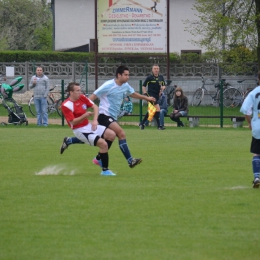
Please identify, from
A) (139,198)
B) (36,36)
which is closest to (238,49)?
(139,198)

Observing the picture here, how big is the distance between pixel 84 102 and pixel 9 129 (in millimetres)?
11215

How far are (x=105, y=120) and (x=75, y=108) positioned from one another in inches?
28.4

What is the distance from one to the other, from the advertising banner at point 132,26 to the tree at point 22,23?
2880 centimetres

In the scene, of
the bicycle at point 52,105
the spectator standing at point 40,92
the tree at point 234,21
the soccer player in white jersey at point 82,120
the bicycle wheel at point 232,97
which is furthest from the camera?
the tree at point 234,21

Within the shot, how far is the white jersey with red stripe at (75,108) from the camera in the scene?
11.7 m

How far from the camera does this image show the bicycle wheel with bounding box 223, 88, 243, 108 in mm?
28120

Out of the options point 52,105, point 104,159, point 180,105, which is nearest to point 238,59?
point 52,105

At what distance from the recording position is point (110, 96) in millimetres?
12422

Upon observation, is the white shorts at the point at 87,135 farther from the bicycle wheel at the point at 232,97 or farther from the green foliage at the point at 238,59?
the green foliage at the point at 238,59

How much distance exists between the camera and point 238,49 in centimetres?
3250

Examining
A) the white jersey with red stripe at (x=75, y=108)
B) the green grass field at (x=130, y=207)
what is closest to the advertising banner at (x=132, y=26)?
the green grass field at (x=130, y=207)

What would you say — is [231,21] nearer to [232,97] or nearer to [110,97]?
[232,97]

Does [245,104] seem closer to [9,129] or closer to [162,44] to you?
[9,129]

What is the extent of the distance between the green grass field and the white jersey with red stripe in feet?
2.92
